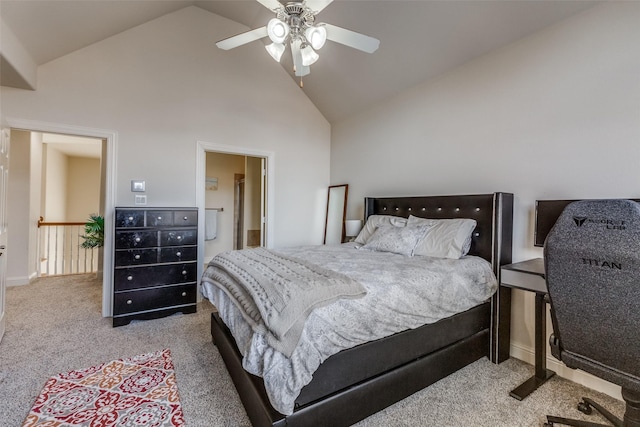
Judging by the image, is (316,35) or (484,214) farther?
(484,214)

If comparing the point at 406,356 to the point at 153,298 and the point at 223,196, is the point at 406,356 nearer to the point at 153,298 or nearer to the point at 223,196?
the point at 153,298

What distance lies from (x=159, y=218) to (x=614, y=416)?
155 inches

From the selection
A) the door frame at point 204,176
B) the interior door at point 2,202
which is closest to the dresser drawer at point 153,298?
the door frame at point 204,176

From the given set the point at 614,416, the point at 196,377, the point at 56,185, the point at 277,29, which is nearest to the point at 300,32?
the point at 277,29

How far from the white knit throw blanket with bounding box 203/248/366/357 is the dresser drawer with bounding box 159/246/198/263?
1.42 meters

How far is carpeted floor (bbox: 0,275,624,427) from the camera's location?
1.68 meters

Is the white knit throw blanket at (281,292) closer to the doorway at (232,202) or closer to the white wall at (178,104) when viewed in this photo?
the white wall at (178,104)

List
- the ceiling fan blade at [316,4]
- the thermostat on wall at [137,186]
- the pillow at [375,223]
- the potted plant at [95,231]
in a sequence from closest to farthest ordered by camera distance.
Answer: the ceiling fan blade at [316,4] → the pillow at [375,223] → the thermostat on wall at [137,186] → the potted plant at [95,231]

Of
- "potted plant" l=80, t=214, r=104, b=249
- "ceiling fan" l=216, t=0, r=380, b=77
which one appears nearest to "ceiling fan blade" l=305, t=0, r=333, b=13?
"ceiling fan" l=216, t=0, r=380, b=77

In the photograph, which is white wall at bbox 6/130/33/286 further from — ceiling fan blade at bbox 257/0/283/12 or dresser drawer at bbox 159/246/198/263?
ceiling fan blade at bbox 257/0/283/12

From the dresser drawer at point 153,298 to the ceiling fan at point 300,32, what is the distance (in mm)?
2574

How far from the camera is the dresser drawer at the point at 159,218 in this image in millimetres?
3038

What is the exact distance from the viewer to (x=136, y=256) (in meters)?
2.98

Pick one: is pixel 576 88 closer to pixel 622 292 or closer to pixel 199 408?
pixel 622 292
